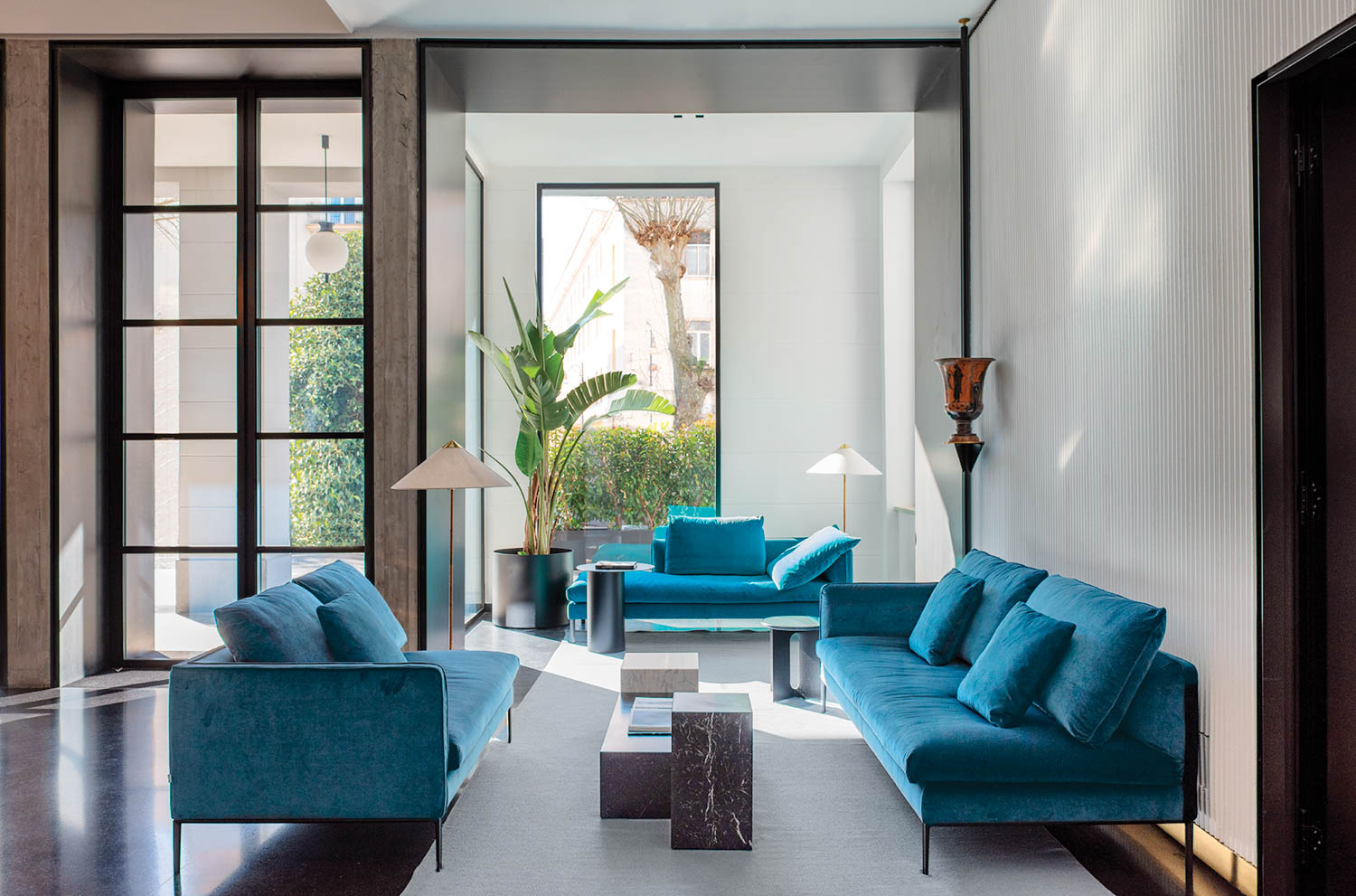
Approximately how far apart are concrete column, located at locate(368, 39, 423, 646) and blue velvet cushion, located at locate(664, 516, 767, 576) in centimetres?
201

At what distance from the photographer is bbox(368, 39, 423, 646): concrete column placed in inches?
189

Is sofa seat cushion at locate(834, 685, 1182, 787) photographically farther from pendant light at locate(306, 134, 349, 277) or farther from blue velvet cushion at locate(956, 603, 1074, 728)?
pendant light at locate(306, 134, 349, 277)

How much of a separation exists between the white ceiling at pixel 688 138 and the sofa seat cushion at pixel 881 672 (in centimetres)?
383

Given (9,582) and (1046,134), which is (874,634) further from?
(9,582)

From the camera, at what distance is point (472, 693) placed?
3.26 meters

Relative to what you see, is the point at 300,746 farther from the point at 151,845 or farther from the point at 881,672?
the point at 881,672

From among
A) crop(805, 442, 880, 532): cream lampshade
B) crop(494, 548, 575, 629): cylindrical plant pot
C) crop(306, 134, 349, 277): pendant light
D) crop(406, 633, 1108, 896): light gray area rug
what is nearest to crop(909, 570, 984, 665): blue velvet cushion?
crop(406, 633, 1108, 896): light gray area rug

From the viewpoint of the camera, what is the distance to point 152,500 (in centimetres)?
522

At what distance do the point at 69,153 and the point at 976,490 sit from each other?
5.09 metres

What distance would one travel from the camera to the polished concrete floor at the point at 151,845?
2641 millimetres

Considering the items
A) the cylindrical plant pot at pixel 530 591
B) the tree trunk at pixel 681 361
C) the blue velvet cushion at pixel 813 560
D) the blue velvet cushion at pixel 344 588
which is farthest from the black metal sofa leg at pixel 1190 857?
the tree trunk at pixel 681 361

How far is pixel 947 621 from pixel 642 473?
13.4 feet

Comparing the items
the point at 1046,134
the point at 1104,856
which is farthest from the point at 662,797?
the point at 1046,134

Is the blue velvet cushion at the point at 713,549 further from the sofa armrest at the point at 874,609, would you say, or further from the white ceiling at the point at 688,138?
the white ceiling at the point at 688,138
